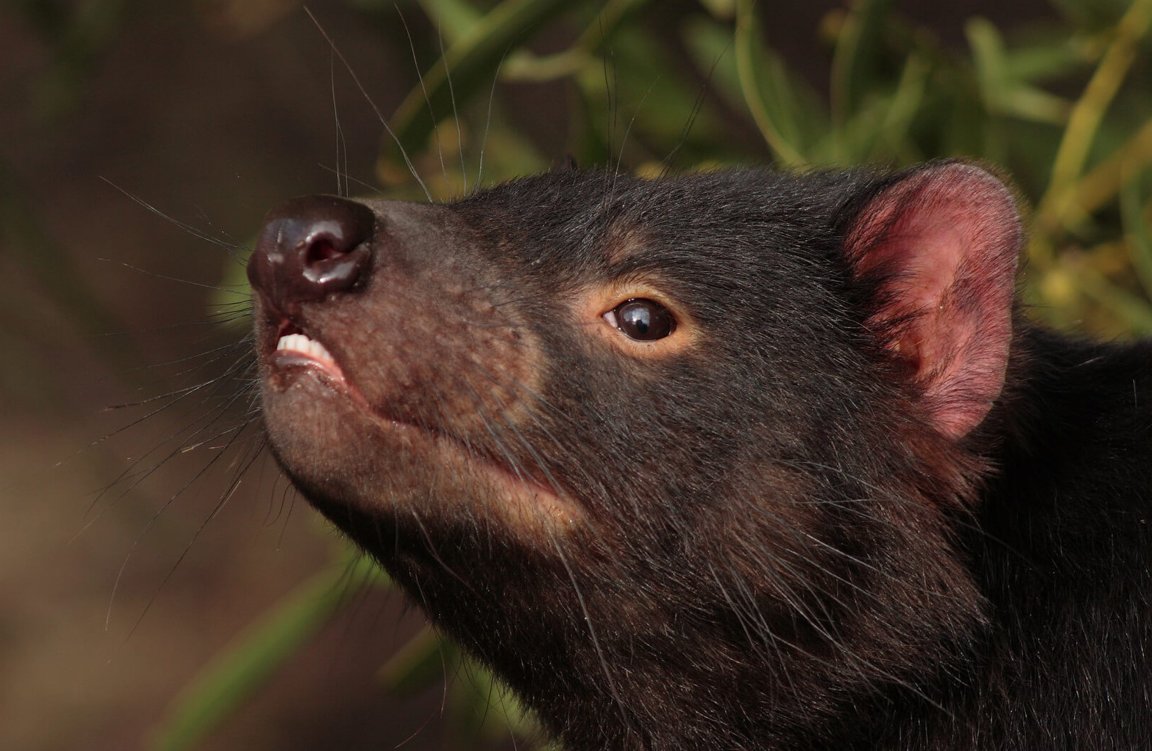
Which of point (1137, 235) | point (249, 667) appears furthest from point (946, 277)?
point (249, 667)

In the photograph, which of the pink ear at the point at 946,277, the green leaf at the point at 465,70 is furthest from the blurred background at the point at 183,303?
the pink ear at the point at 946,277

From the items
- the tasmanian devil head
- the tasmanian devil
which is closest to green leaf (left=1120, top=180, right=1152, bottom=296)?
the tasmanian devil

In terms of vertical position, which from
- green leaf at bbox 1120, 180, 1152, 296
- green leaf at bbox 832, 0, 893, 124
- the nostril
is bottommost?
green leaf at bbox 1120, 180, 1152, 296

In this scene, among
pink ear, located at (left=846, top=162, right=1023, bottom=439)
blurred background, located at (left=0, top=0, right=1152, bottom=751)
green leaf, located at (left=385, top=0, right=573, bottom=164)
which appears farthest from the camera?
blurred background, located at (left=0, top=0, right=1152, bottom=751)

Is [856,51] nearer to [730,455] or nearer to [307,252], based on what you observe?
[730,455]

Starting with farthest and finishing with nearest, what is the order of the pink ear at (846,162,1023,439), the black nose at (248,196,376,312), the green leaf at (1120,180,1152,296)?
1. the green leaf at (1120,180,1152,296)
2. the pink ear at (846,162,1023,439)
3. the black nose at (248,196,376,312)

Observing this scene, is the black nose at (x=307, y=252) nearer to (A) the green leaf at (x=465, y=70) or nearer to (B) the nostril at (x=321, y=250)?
(B) the nostril at (x=321, y=250)

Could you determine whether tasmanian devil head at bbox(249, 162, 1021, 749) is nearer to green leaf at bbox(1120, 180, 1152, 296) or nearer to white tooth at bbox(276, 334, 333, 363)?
white tooth at bbox(276, 334, 333, 363)
